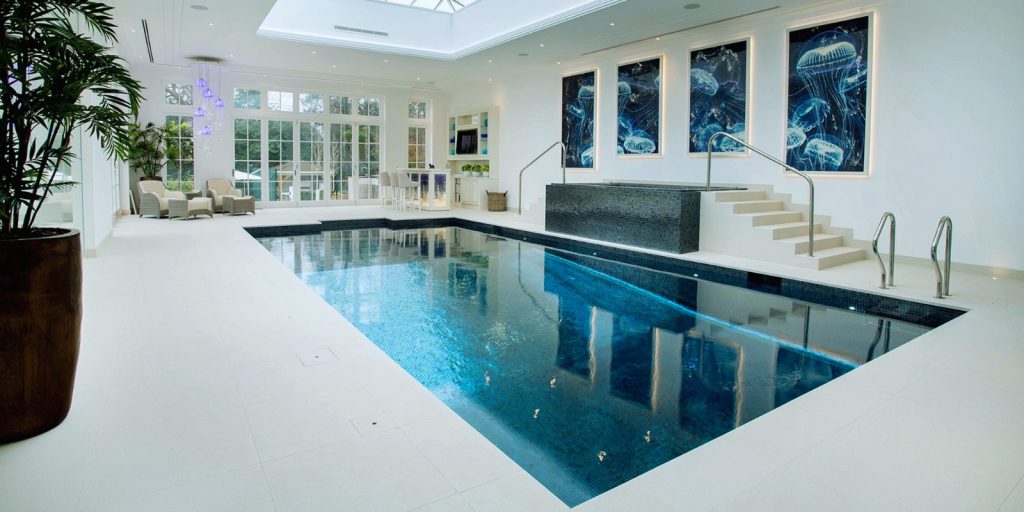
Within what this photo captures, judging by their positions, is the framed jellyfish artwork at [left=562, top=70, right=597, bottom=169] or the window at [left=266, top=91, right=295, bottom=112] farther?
the window at [left=266, top=91, right=295, bottom=112]

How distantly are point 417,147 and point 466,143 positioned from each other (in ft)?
5.29

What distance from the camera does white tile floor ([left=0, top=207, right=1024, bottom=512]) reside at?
2244 mm

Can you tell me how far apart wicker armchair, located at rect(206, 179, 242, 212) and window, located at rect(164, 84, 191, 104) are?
1871 millimetres

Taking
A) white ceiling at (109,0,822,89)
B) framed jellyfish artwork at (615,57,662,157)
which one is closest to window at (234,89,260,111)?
white ceiling at (109,0,822,89)

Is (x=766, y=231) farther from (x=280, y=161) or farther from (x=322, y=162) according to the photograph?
(x=280, y=161)

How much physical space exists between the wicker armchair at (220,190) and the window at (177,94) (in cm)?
187

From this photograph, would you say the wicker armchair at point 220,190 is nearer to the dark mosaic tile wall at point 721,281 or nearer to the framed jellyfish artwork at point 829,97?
the dark mosaic tile wall at point 721,281

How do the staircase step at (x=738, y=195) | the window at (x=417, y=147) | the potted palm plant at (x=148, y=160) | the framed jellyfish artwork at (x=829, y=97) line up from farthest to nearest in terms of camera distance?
the window at (x=417, y=147) → the potted palm plant at (x=148, y=160) → the staircase step at (x=738, y=195) → the framed jellyfish artwork at (x=829, y=97)

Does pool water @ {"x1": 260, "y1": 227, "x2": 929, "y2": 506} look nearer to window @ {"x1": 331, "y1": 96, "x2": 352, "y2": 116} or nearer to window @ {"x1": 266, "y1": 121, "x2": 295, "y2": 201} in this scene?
window @ {"x1": 266, "y1": 121, "x2": 295, "y2": 201}

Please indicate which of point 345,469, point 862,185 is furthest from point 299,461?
point 862,185

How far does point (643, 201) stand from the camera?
8758 mm

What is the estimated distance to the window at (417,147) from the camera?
55.2ft

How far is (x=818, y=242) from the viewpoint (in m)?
7.76

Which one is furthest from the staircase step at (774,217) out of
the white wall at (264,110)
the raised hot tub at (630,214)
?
the white wall at (264,110)
